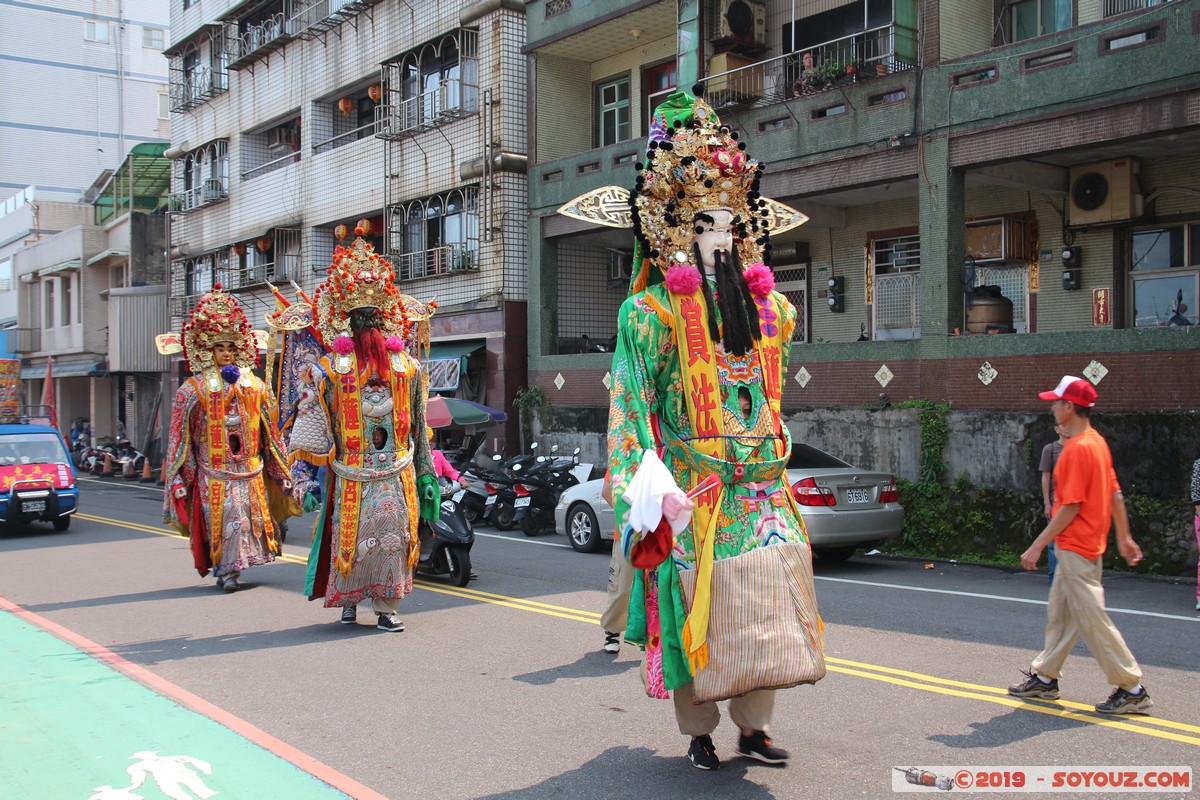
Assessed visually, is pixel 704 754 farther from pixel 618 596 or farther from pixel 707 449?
pixel 618 596

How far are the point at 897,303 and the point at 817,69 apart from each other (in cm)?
414

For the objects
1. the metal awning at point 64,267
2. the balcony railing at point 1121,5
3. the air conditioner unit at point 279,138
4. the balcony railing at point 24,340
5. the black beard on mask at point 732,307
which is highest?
the air conditioner unit at point 279,138

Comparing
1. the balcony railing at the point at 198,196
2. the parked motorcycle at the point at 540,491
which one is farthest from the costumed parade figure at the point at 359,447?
the balcony railing at the point at 198,196

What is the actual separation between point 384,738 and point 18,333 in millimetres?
46674

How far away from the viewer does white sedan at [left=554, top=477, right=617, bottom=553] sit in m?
14.1

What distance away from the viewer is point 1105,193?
51.8ft

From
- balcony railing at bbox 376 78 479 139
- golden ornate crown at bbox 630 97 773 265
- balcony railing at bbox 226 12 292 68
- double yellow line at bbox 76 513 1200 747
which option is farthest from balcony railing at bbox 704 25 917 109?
balcony railing at bbox 226 12 292 68

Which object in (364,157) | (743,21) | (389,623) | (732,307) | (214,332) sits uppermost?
(743,21)

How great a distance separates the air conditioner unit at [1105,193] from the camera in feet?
50.8

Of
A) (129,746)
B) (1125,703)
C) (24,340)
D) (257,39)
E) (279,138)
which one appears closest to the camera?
(129,746)

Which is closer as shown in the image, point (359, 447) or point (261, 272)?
point (359, 447)

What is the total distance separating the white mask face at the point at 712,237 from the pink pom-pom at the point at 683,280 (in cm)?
15

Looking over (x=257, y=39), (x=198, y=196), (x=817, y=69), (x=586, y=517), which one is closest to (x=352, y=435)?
(x=586, y=517)

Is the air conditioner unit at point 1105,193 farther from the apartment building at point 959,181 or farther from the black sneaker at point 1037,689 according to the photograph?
the black sneaker at point 1037,689
